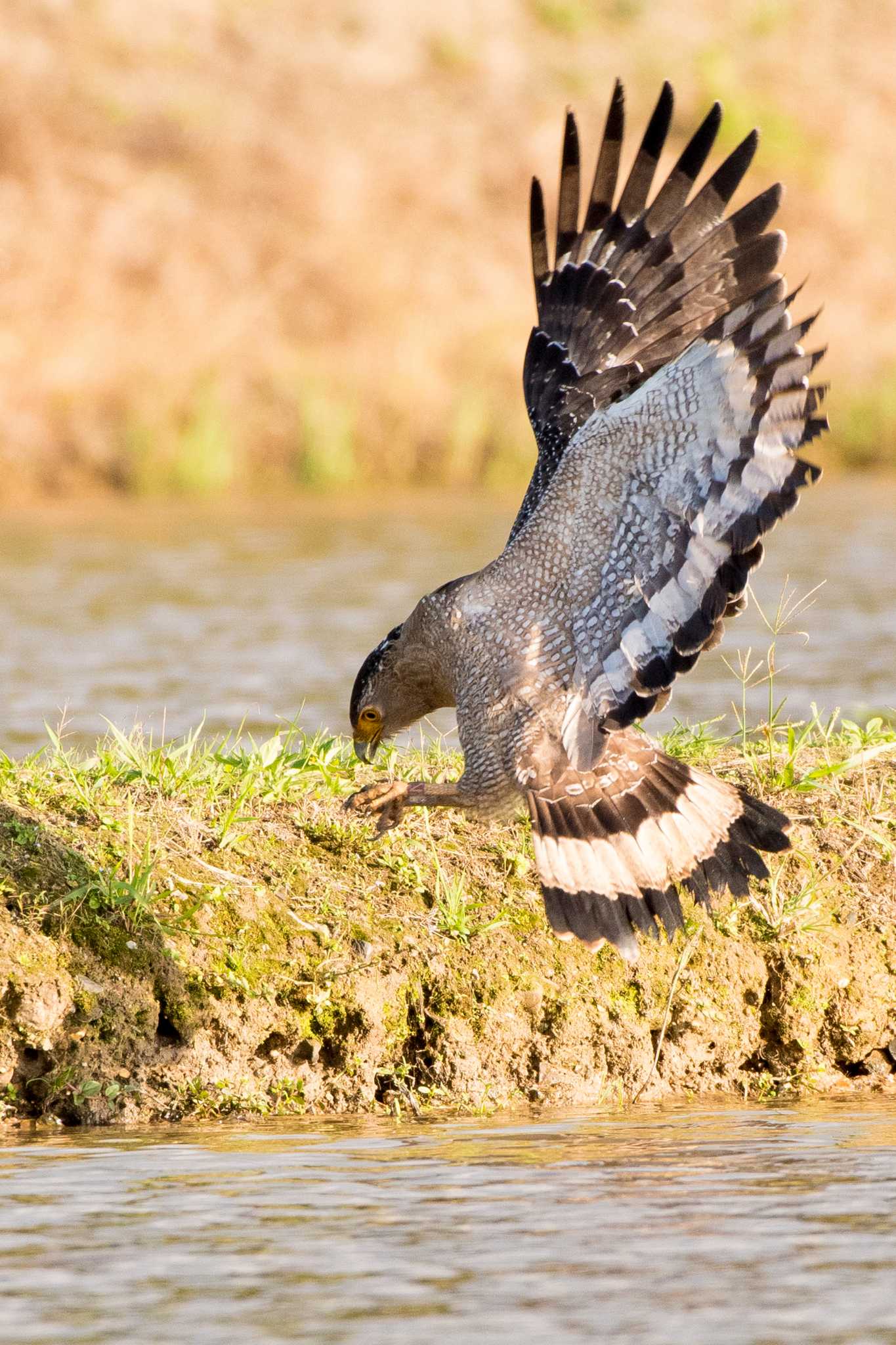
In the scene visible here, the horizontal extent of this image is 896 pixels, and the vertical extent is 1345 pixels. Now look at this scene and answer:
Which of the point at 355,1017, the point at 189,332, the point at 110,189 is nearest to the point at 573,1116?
the point at 355,1017

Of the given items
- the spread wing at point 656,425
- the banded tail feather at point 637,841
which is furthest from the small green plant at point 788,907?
the spread wing at point 656,425

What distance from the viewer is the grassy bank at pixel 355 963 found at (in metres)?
5.22

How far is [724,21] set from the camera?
3073 cm

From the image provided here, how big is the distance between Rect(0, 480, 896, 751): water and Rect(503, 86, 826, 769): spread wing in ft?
6.52

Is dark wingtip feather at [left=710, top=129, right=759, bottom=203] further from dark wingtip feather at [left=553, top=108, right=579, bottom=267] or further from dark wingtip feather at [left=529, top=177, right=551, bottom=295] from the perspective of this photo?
dark wingtip feather at [left=529, top=177, right=551, bottom=295]

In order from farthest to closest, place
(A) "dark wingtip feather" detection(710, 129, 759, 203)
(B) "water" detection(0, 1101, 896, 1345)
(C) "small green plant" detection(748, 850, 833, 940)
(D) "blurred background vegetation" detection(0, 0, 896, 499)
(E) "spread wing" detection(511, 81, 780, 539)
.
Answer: (D) "blurred background vegetation" detection(0, 0, 896, 499)
(E) "spread wing" detection(511, 81, 780, 539)
(C) "small green plant" detection(748, 850, 833, 940)
(A) "dark wingtip feather" detection(710, 129, 759, 203)
(B) "water" detection(0, 1101, 896, 1345)

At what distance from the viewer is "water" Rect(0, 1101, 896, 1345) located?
3.74 metres

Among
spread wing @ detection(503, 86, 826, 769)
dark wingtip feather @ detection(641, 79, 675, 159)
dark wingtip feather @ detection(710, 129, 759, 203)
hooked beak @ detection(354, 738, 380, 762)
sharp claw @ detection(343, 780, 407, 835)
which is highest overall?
dark wingtip feather @ detection(641, 79, 675, 159)

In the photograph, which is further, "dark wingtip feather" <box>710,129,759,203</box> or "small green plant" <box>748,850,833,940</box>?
"small green plant" <box>748,850,833,940</box>

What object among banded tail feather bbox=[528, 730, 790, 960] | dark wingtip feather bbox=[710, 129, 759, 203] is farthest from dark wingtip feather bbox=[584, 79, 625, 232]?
banded tail feather bbox=[528, 730, 790, 960]

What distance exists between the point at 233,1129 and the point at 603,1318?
1574 millimetres

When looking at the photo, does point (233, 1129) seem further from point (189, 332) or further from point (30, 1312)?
point (189, 332)

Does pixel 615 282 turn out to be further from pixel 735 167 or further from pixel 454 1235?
pixel 454 1235

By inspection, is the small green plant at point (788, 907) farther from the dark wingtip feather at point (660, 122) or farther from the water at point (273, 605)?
the water at point (273, 605)
